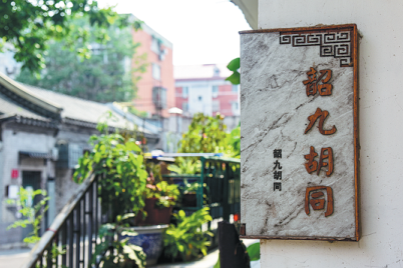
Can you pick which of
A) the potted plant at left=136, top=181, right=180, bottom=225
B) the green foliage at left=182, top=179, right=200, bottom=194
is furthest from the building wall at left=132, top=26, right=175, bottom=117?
the potted plant at left=136, top=181, right=180, bottom=225

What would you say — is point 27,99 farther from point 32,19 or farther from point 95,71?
point 95,71

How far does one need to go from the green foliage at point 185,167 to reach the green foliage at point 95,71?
20.7 metres

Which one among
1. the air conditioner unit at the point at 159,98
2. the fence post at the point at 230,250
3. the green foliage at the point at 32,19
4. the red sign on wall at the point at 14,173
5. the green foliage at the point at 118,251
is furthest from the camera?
the air conditioner unit at the point at 159,98

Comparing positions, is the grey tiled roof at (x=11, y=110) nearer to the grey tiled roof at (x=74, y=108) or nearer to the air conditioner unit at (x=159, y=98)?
the grey tiled roof at (x=74, y=108)

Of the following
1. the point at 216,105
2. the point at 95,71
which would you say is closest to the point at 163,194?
the point at 95,71

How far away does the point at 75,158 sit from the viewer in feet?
53.0

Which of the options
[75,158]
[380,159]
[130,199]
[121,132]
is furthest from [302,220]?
[75,158]

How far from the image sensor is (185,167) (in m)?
5.89

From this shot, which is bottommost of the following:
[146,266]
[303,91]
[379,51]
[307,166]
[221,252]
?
[146,266]

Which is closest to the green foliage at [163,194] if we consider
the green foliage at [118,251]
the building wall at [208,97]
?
the green foliage at [118,251]

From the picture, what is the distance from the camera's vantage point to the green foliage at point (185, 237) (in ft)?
15.8

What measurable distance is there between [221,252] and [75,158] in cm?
1385

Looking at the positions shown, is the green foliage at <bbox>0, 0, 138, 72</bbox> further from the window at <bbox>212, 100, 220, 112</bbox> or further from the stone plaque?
the window at <bbox>212, 100, 220, 112</bbox>

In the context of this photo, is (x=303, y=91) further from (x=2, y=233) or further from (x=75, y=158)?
(x=75, y=158)
